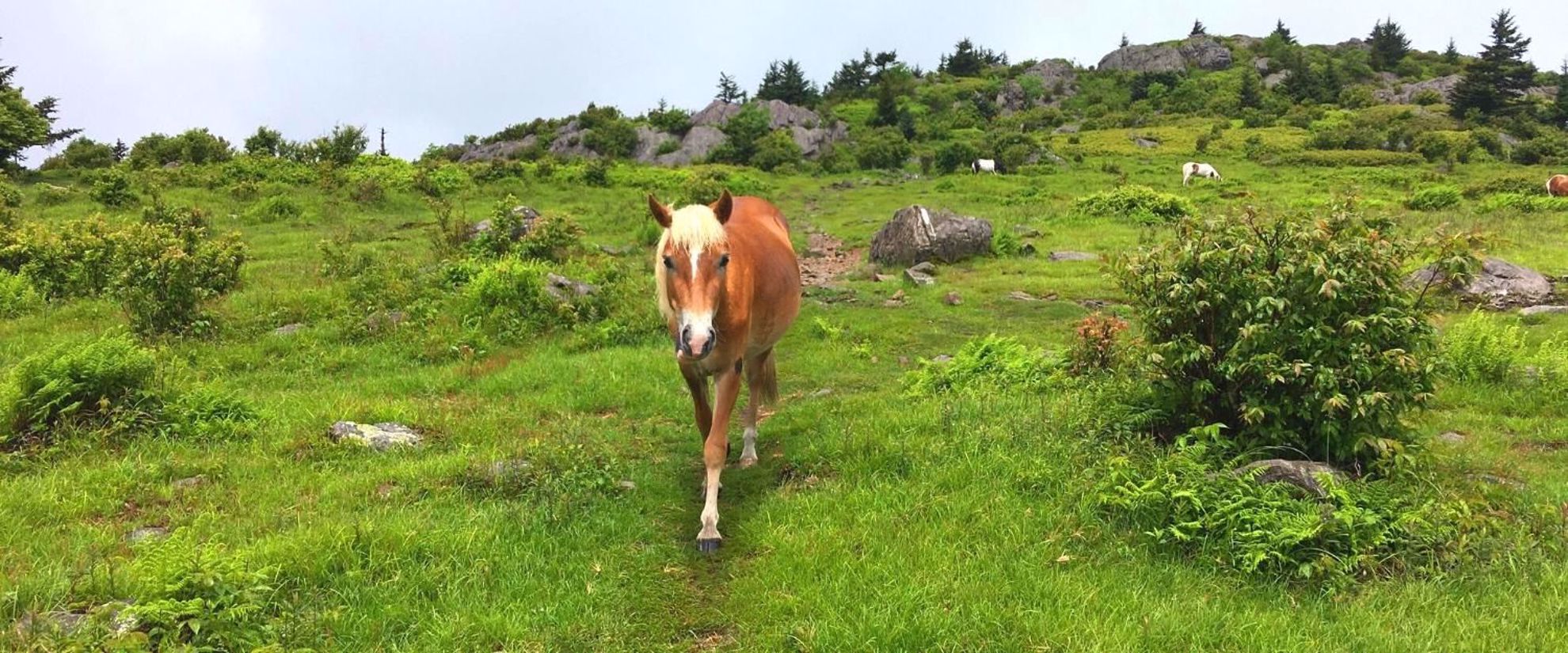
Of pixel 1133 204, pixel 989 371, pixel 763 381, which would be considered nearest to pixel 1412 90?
pixel 1133 204

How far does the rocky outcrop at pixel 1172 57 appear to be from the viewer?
96250 millimetres

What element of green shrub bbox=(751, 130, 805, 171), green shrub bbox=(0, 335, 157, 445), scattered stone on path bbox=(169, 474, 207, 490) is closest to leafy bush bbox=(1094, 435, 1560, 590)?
scattered stone on path bbox=(169, 474, 207, 490)

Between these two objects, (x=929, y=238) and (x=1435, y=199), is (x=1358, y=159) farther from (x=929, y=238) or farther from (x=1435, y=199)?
(x=929, y=238)

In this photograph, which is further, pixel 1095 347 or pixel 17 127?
pixel 17 127

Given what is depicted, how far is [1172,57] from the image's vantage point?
322 ft

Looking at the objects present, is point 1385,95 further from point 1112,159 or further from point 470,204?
point 470,204

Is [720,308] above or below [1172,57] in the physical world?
below

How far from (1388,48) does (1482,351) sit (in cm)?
10638

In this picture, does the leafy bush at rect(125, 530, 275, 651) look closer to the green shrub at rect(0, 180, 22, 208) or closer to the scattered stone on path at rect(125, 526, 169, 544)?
the scattered stone on path at rect(125, 526, 169, 544)

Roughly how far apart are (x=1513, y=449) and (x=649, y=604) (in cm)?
752

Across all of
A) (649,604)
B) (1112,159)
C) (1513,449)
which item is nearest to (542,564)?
(649,604)

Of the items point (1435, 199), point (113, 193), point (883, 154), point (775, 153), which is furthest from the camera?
point (883, 154)

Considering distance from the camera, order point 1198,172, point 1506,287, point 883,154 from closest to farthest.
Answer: point 1506,287
point 1198,172
point 883,154

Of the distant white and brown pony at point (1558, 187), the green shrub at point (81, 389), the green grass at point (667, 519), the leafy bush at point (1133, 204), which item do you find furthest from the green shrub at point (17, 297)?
the distant white and brown pony at point (1558, 187)
